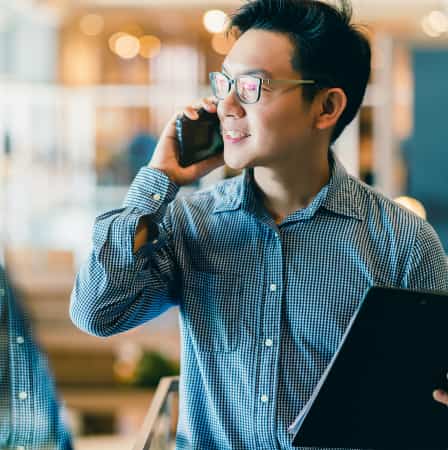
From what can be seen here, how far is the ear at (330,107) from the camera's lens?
1.53 m

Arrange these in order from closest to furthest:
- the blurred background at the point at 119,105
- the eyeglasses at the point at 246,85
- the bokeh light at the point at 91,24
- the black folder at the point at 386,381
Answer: the black folder at the point at 386,381 → the eyeglasses at the point at 246,85 → the blurred background at the point at 119,105 → the bokeh light at the point at 91,24

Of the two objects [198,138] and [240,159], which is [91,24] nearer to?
[198,138]

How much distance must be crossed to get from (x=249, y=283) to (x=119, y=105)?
786 centimetres

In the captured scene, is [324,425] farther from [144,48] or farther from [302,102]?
[144,48]

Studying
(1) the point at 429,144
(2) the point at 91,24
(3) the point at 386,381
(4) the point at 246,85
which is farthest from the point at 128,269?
(2) the point at 91,24

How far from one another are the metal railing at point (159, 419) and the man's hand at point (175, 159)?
424 millimetres

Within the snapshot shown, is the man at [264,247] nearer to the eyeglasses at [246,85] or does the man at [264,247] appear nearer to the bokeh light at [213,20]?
the eyeglasses at [246,85]

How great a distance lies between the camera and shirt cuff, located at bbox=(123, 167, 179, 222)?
1.51 meters

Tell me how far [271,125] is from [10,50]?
7.83 meters

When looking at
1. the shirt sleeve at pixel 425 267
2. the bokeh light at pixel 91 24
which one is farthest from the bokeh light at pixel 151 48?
the shirt sleeve at pixel 425 267

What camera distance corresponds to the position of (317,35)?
1.50 metres

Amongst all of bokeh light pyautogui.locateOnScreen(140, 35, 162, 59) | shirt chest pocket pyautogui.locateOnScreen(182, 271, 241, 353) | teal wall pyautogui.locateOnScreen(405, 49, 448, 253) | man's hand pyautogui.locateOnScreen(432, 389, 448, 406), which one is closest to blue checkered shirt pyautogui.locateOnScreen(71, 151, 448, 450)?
shirt chest pocket pyautogui.locateOnScreen(182, 271, 241, 353)

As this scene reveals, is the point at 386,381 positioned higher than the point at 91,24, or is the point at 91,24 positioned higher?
the point at 91,24

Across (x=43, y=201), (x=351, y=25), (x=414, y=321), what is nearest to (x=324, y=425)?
(x=414, y=321)
